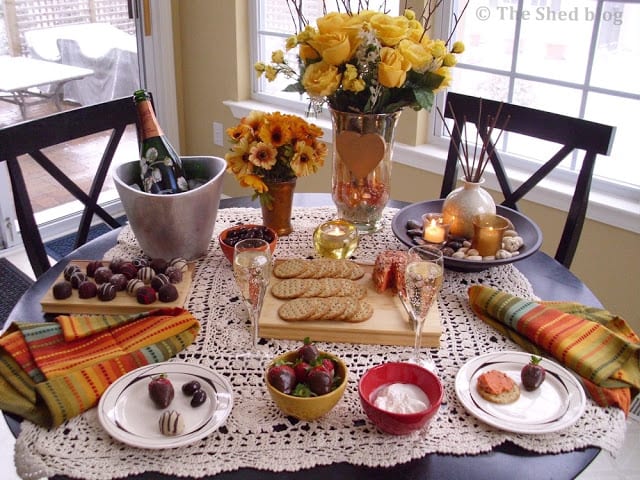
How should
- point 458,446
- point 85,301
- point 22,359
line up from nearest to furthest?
point 458,446 → point 22,359 → point 85,301

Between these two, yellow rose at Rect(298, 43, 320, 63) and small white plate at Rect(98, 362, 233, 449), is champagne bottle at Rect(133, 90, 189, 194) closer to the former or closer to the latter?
yellow rose at Rect(298, 43, 320, 63)

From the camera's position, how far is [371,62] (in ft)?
4.47

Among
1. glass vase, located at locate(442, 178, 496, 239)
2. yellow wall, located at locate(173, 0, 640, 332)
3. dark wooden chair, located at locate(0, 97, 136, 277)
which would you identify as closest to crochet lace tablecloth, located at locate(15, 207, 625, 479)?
glass vase, located at locate(442, 178, 496, 239)

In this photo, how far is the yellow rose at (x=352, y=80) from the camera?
4.42 ft

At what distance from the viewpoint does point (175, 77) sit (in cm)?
342

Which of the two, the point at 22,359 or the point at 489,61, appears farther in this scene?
the point at 489,61

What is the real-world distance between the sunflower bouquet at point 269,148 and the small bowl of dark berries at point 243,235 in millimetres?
88

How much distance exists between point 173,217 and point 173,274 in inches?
4.9

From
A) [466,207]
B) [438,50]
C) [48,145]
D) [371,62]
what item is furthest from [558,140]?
[48,145]

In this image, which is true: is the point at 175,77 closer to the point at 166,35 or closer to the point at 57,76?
the point at 166,35

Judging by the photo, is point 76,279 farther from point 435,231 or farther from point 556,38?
point 556,38

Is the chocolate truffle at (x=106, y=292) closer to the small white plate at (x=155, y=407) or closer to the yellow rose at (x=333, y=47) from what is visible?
the small white plate at (x=155, y=407)

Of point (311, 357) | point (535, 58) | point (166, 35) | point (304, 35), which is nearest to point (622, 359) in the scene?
point (311, 357)

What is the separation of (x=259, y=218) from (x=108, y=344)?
0.64 metres
